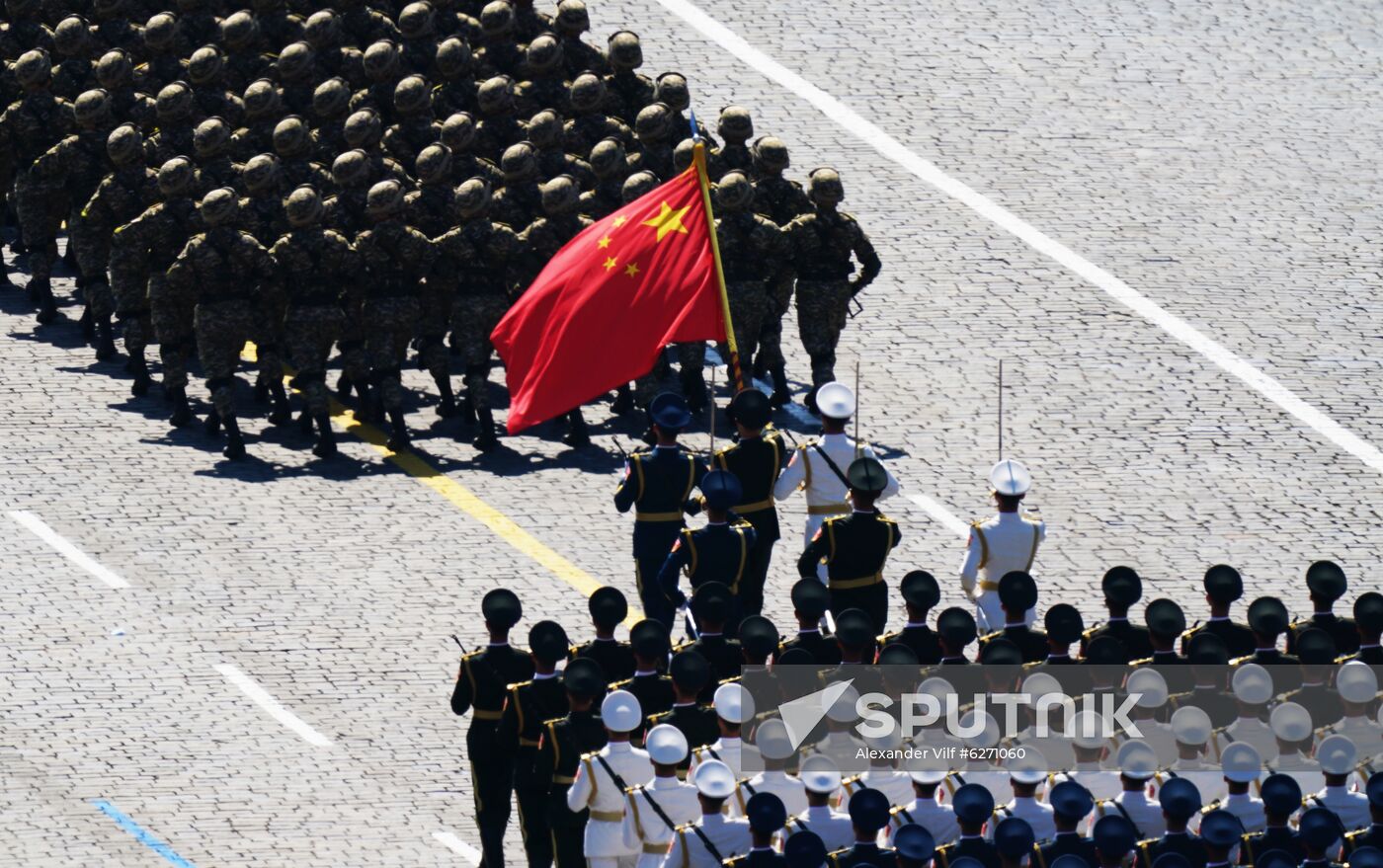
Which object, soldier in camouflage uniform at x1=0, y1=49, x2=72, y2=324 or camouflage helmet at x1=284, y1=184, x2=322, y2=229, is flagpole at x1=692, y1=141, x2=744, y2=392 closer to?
camouflage helmet at x1=284, y1=184, x2=322, y2=229

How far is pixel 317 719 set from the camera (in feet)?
74.9

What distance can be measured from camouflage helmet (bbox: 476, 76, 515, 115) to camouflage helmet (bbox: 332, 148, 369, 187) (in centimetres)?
149

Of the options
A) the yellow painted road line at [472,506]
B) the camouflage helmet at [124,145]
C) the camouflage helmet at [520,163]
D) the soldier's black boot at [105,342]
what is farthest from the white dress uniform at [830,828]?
the soldier's black boot at [105,342]

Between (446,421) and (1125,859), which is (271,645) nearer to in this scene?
(446,421)

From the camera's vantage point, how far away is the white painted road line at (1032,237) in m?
28.8

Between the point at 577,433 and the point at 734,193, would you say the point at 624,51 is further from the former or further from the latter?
the point at 577,433

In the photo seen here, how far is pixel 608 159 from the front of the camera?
28531 mm

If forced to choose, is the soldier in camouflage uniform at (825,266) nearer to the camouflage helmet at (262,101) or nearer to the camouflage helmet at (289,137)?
the camouflage helmet at (289,137)

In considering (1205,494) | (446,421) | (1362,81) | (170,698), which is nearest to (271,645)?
(170,698)

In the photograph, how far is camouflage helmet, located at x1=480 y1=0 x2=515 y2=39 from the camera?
2995 cm

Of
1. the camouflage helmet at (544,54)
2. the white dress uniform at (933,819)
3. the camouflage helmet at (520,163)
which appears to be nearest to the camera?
the white dress uniform at (933,819)

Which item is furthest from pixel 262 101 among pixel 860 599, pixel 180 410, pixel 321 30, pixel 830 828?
pixel 830 828

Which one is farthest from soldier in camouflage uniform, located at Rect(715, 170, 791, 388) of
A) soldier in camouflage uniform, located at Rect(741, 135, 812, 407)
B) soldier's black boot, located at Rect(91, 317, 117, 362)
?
soldier's black boot, located at Rect(91, 317, 117, 362)

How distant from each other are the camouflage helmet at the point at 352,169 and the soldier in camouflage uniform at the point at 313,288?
44cm
